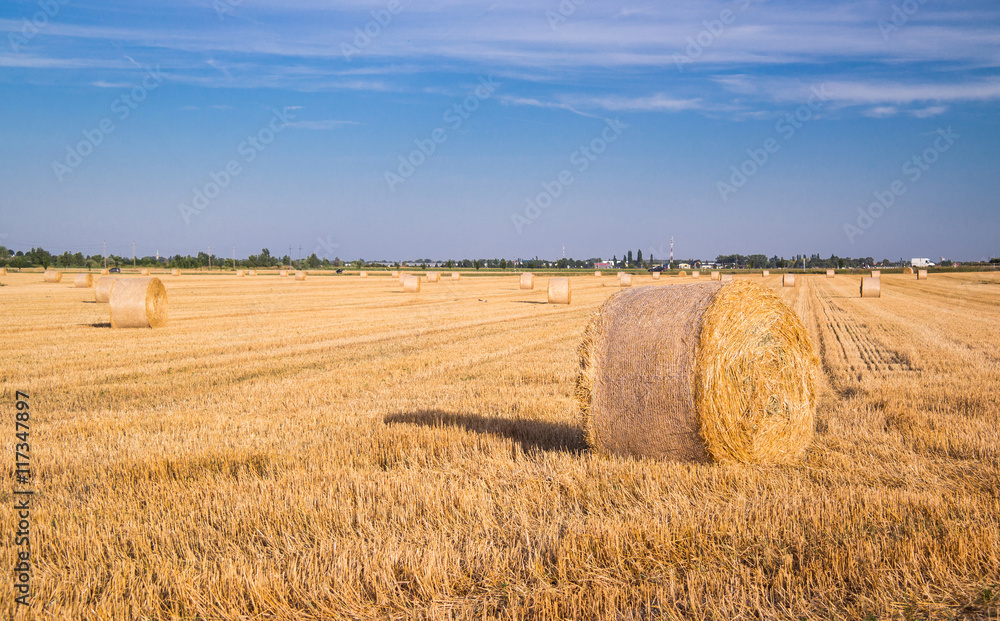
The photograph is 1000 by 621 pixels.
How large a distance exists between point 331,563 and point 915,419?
6.69 metres

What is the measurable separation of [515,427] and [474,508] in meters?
2.61

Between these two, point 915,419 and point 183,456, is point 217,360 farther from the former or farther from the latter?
point 915,419

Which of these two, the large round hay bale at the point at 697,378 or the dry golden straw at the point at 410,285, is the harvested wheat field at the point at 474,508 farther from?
the dry golden straw at the point at 410,285

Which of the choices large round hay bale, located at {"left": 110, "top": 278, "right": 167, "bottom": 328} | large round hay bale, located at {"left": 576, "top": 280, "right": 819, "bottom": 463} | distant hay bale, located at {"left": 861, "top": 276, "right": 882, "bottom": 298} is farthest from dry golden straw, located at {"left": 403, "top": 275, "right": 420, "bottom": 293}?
large round hay bale, located at {"left": 576, "top": 280, "right": 819, "bottom": 463}

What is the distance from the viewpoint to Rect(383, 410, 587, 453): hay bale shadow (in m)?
7.08

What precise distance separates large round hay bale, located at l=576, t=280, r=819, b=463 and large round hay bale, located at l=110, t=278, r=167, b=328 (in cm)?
1609

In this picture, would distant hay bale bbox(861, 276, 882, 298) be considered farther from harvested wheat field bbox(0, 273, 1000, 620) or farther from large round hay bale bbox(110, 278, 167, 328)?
large round hay bale bbox(110, 278, 167, 328)

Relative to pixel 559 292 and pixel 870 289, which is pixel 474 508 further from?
pixel 870 289

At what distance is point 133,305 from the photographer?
19.0m

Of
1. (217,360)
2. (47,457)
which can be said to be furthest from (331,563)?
(217,360)

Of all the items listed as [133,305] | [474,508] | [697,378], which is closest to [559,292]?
[133,305]

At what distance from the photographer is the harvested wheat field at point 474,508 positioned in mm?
3875

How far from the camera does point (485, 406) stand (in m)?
9.00

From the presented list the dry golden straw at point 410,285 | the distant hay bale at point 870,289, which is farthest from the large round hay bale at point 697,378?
the distant hay bale at point 870,289
